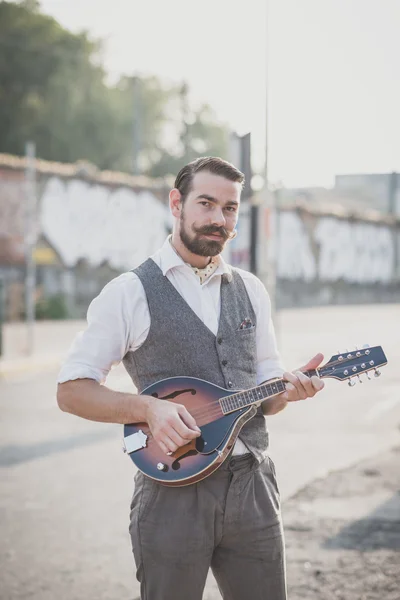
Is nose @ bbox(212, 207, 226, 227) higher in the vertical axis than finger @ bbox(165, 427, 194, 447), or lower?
higher

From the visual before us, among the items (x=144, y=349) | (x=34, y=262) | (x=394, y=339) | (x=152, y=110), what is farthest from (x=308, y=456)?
(x=152, y=110)

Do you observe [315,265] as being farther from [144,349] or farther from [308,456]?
[144,349]

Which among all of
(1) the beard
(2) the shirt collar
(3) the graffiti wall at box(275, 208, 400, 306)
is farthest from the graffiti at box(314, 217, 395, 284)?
(1) the beard

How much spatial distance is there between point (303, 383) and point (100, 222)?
77.7ft

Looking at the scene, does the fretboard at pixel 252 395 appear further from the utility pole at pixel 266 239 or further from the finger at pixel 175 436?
the utility pole at pixel 266 239

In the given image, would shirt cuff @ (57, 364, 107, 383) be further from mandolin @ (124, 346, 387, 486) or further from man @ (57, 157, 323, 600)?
mandolin @ (124, 346, 387, 486)

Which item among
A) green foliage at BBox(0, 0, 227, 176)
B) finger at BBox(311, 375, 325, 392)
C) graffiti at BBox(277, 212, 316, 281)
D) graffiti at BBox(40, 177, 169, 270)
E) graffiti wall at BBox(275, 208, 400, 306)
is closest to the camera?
finger at BBox(311, 375, 325, 392)

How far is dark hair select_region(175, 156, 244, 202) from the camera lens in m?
2.84

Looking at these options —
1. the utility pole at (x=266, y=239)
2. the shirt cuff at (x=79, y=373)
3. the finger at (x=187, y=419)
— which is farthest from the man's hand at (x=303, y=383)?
the utility pole at (x=266, y=239)

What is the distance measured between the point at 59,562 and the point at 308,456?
127 inches

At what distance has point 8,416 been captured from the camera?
32.0ft

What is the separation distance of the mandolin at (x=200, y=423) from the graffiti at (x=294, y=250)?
32320 mm

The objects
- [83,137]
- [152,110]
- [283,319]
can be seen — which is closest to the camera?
[283,319]

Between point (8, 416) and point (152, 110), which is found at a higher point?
point (152, 110)
